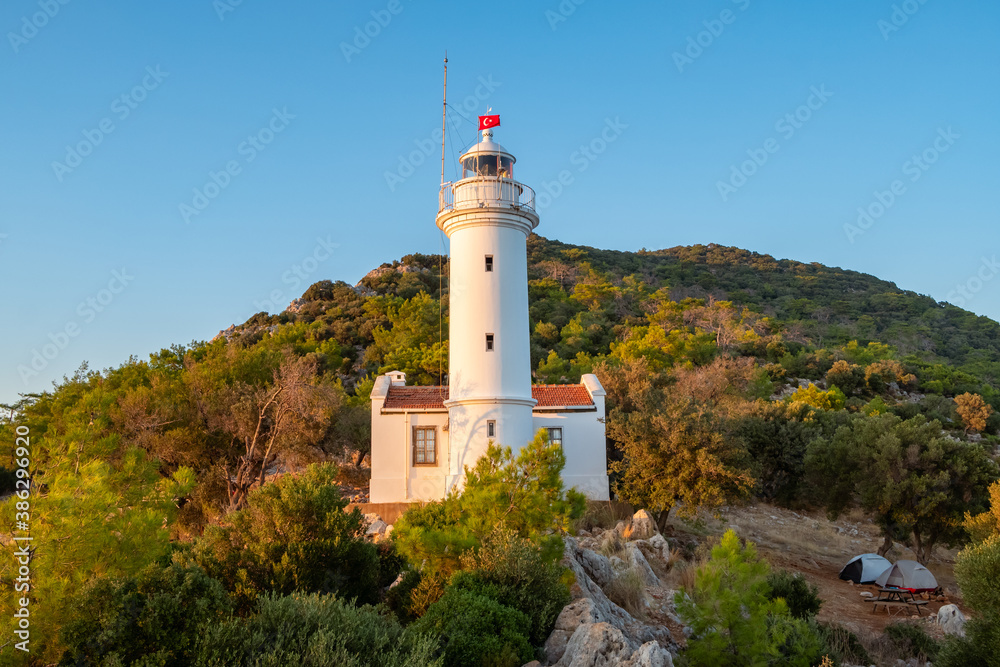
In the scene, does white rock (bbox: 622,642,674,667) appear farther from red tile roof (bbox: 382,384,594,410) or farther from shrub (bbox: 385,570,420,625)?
red tile roof (bbox: 382,384,594,410)

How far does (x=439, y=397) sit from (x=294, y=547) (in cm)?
1111

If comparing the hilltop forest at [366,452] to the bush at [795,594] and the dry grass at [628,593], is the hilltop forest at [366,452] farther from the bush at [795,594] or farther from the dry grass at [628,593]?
the bush at [795,594]

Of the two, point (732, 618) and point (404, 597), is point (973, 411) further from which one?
point (404, 597)

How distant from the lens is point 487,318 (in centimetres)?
1780

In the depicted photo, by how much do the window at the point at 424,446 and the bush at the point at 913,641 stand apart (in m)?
11.3

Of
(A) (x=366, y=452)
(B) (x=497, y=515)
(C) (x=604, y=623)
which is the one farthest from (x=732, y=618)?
(A) (x=366, y=452)

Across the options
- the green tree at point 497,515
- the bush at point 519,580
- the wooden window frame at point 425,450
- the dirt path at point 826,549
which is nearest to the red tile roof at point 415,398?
the wooden window frame at point 425,450

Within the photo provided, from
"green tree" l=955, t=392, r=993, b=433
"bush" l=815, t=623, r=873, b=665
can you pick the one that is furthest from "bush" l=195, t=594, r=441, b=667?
"green tree" l=955, t=392, r=993, b=433

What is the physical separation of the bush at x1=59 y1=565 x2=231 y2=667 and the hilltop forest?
0.8 inches

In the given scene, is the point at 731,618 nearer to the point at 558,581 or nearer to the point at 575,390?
the point at 558,581

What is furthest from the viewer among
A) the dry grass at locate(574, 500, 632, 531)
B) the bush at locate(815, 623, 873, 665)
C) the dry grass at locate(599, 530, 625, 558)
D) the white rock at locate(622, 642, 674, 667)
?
the dry grass at locate(574, 500, 632, 531)

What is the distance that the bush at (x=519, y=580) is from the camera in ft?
29.2

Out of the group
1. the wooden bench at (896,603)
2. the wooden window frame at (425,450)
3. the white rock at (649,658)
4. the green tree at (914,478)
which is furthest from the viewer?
the wooden window frame at (425,450)

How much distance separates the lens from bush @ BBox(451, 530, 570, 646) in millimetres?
8898
